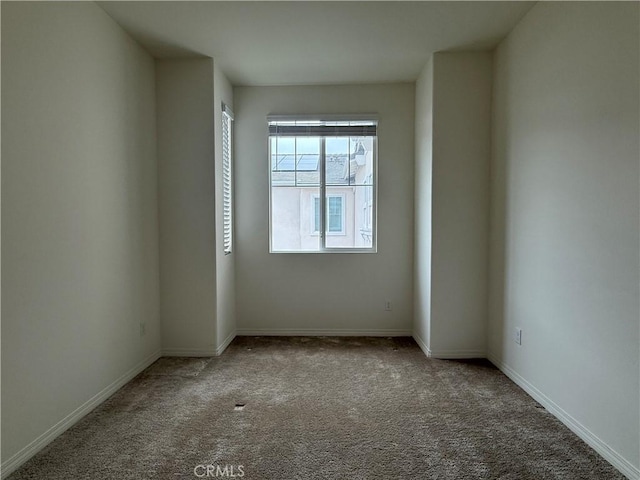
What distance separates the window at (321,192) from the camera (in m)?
4.00

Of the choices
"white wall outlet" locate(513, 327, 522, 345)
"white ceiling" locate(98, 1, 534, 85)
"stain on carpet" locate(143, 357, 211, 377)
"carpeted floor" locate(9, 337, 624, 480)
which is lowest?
"stain on carpet" locate(143, 357, 211, 377)

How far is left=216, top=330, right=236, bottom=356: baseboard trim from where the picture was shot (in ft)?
11.2

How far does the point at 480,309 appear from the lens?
3291mm

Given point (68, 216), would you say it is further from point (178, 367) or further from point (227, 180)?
point (227, 180)

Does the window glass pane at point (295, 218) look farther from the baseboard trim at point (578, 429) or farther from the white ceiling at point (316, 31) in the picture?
the baseboard trim at point (578, 429)

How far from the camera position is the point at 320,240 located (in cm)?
404

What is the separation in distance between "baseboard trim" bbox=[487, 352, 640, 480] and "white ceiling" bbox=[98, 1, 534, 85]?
8.73 ft

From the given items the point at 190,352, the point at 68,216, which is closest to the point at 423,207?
the point at 190,352

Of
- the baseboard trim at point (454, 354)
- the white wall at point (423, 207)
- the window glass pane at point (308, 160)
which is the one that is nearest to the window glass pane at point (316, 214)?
the window glass pane at point (308, 160)

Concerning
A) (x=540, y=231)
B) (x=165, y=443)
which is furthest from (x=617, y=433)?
(x=165, y=443)

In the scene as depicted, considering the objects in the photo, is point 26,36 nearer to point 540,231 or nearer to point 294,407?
point 294,407

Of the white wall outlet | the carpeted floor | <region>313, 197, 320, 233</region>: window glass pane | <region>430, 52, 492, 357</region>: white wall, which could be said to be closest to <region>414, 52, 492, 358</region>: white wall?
<region>430, 52, 492, 357</region>: white wall

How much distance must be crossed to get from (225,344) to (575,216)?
10.1ft

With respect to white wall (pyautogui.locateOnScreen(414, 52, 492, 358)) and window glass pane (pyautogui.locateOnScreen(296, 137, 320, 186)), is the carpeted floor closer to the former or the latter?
white wall (pyautogui.locateOnScreen(414, 52, 492, 358))
